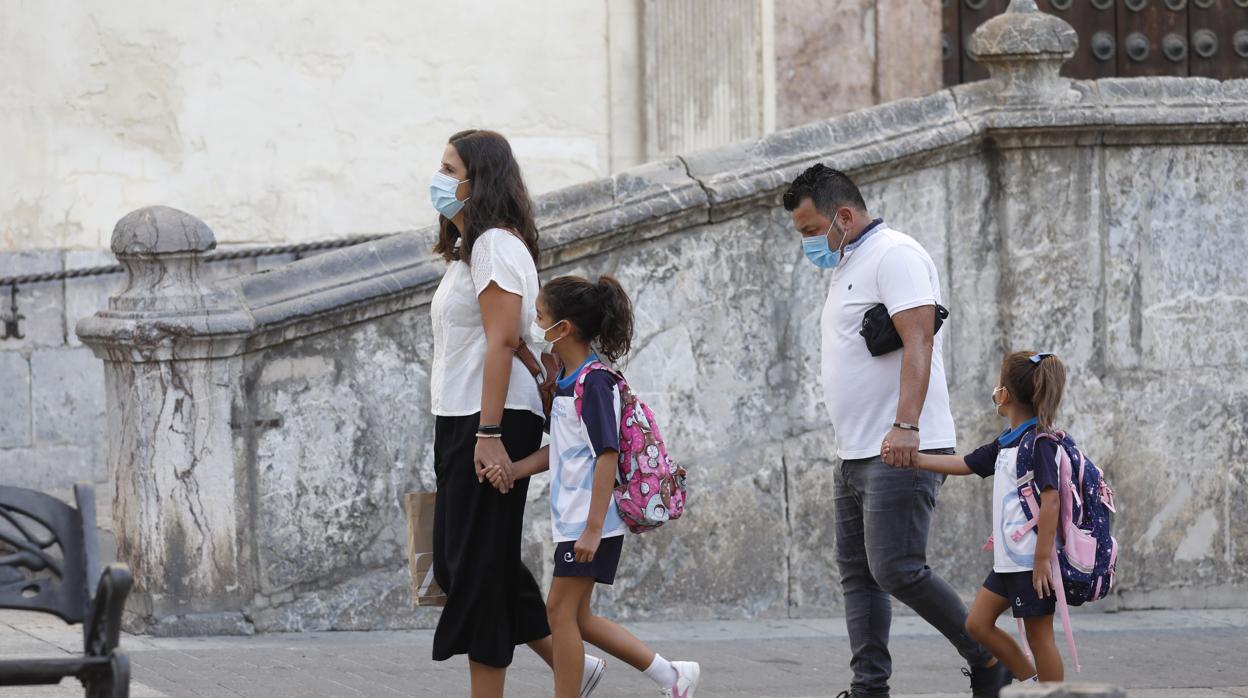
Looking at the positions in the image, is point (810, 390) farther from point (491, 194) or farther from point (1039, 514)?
point (491, 194)

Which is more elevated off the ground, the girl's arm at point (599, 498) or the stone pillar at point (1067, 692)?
the girl's arm at point (599, 498)

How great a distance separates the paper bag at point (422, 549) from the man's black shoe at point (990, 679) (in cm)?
156

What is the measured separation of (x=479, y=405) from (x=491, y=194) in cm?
57

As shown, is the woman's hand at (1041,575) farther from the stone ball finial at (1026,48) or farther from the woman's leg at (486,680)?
the stone ball finial at (1026,48)

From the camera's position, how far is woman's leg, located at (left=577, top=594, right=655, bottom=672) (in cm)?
533

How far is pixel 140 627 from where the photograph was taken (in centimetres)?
662

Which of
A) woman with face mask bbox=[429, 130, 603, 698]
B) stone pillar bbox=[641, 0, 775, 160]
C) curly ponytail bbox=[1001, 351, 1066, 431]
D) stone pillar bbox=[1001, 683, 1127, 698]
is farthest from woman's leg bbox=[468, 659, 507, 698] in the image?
stone pillar bbox=[641, 0, 775, 160]

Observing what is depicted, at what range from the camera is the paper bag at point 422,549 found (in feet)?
18.0

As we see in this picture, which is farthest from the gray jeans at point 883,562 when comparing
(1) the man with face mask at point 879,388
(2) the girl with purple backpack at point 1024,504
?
(2) the girl with purple backpack at point 1024,504

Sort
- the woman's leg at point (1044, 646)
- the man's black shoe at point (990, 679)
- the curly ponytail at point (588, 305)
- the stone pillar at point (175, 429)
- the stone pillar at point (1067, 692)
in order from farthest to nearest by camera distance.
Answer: the stone pillar at point (175, 429), the man's black shoe at point (990, 679), the woman's leg at point (1044, 646), the curly ponytail at point (588, 305), the stone pillar at point (1067, 692)

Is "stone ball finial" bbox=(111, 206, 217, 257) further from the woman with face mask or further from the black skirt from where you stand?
the black skirt

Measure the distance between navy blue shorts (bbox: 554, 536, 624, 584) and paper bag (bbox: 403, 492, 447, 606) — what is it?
42 cm

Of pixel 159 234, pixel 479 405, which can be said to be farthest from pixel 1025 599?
pixel 159 234

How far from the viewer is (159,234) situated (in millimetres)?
6598
